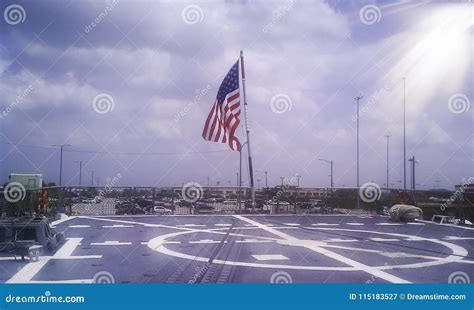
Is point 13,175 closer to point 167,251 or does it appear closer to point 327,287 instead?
point 167,251

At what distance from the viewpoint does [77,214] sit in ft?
58.7

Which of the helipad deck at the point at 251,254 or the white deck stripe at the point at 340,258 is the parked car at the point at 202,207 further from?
the white deck stripe at the point at 340,258

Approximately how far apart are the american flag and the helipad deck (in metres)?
4.01

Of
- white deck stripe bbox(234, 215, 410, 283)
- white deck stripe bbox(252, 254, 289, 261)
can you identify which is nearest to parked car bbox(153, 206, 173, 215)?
white deck stripe bbox(234, 215, 410, 283)

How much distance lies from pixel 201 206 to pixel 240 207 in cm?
192

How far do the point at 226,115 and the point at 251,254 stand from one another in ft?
30.7

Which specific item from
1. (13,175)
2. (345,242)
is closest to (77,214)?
(13,175)

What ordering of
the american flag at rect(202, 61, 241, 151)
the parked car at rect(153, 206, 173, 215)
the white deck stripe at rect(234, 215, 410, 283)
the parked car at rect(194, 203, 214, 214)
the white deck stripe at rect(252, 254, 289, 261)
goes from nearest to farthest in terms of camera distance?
the white deck stripe at rect(234, 215, 410, 283), the white deck stripe at rect(252, 254, 289, 261), the american flag at rect(202, 61, 241, 151), the parked car at rect(194, 203, 214, 214), the parked car at rect(153, 206, 173, 215)

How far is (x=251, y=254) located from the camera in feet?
30.0

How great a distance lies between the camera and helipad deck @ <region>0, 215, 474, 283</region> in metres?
7.23

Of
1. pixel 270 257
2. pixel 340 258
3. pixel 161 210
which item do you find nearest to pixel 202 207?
pixel 161 210

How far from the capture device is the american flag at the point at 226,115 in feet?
56.3

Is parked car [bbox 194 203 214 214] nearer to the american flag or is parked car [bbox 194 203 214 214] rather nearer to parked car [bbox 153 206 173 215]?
parked car [bbox 153 206 173 215]

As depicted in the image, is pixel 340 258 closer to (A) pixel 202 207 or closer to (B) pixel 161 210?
(A) pixel 202 207
